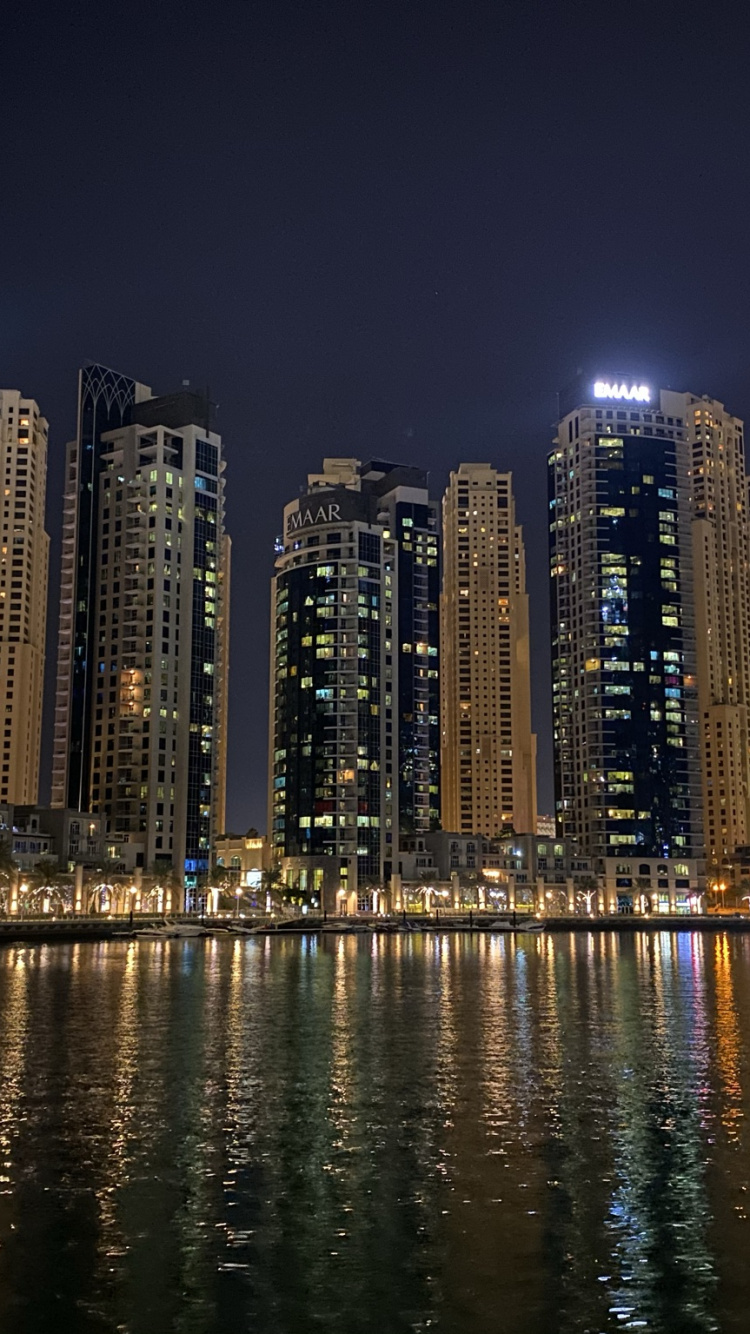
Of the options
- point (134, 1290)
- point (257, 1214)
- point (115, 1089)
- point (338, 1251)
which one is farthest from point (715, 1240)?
point (115, 1089)

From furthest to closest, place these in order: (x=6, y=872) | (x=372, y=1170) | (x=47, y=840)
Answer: (x=47, y=840), (x=6, y=872), (x=372, y=1170)

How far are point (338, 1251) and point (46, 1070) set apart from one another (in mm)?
27865

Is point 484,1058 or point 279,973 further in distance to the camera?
→ point 279,973

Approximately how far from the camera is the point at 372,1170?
36.5 metres

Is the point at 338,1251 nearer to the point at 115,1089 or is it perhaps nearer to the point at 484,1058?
the point at 115,1089

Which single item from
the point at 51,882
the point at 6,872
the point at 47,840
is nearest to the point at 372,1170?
the point at 6,872

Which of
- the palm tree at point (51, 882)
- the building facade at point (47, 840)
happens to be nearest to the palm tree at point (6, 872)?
the palm tree at point (51, 882)

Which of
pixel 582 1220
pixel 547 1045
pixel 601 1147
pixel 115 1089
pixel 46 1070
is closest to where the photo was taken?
pixel 582 1220

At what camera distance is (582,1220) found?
31.5 metres

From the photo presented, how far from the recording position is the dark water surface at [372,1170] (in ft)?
85.9

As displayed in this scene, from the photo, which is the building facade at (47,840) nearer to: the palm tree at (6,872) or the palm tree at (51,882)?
the palm tree at (51,882)

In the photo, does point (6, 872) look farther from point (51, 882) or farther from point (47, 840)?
point (47, 840)

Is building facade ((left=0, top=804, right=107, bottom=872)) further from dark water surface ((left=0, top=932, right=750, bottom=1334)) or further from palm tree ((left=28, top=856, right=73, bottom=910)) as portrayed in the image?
dark water surface ((left=0, top=932, right=750, bottom=1334))

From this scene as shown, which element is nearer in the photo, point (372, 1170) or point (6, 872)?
point (372, 1170)
